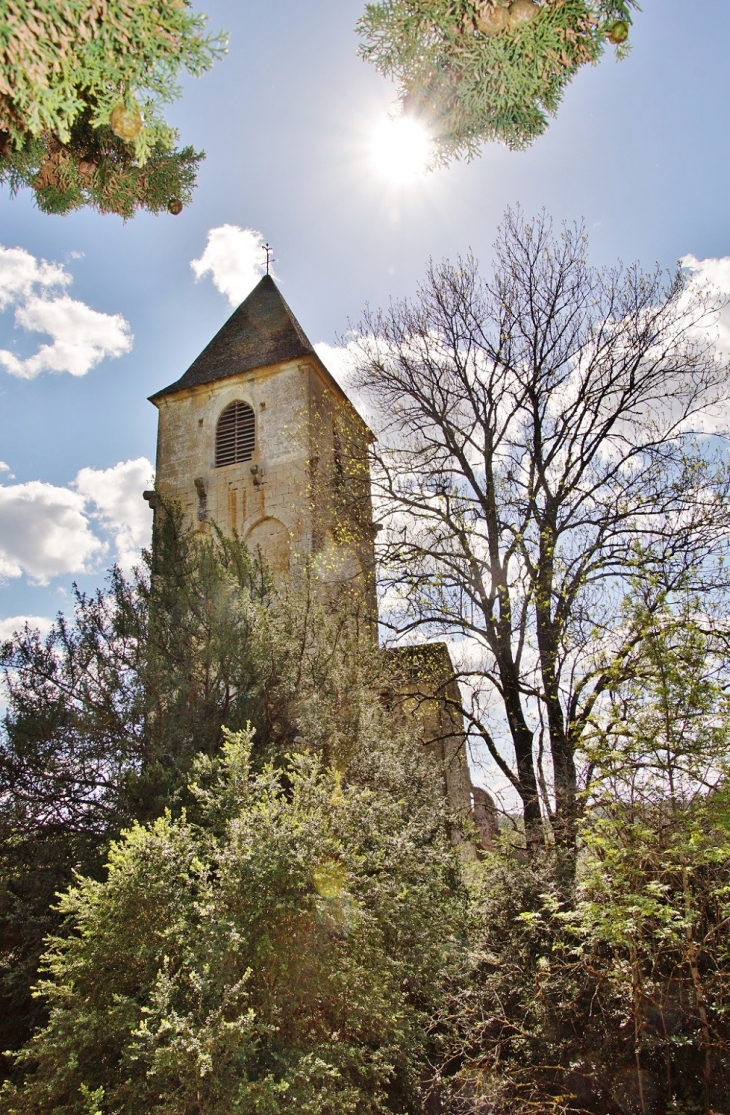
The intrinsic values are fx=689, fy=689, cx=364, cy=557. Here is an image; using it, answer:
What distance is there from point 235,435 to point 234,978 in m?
15.3

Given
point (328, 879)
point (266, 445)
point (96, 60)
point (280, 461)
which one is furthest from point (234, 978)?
point (266, 445)

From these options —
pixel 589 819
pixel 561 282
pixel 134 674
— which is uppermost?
pixel 561 282

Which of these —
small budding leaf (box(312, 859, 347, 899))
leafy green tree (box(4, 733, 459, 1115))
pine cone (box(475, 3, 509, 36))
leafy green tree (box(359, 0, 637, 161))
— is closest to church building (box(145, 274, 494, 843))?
leafy green tree (box(4, 733, 459, 1115))

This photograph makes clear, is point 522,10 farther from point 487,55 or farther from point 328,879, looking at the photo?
point 328,879

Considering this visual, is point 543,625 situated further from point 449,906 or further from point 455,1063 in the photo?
point 455,1063

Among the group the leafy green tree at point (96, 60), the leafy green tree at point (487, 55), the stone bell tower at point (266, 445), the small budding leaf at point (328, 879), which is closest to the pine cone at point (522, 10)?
the leafy green tree at point (487, 55)

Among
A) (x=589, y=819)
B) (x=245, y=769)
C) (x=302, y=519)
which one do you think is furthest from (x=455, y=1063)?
(x=302, y=519)

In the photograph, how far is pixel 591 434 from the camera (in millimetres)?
12023

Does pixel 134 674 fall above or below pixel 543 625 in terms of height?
below

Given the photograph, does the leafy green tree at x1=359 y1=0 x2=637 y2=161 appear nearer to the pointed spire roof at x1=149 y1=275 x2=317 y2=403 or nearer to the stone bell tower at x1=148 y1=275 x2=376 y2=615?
the stone bell tower at x1=148 y1=275 x2=376 y2=615

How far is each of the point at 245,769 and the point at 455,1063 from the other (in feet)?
13.6

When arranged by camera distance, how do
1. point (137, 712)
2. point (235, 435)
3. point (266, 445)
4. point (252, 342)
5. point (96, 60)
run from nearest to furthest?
point (96, 60) → point (137, 712) → point (266, 445) → point (235, 435) → point (252, 342)

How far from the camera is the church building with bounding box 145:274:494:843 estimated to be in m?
14.2

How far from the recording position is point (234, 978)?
4.41 meters
